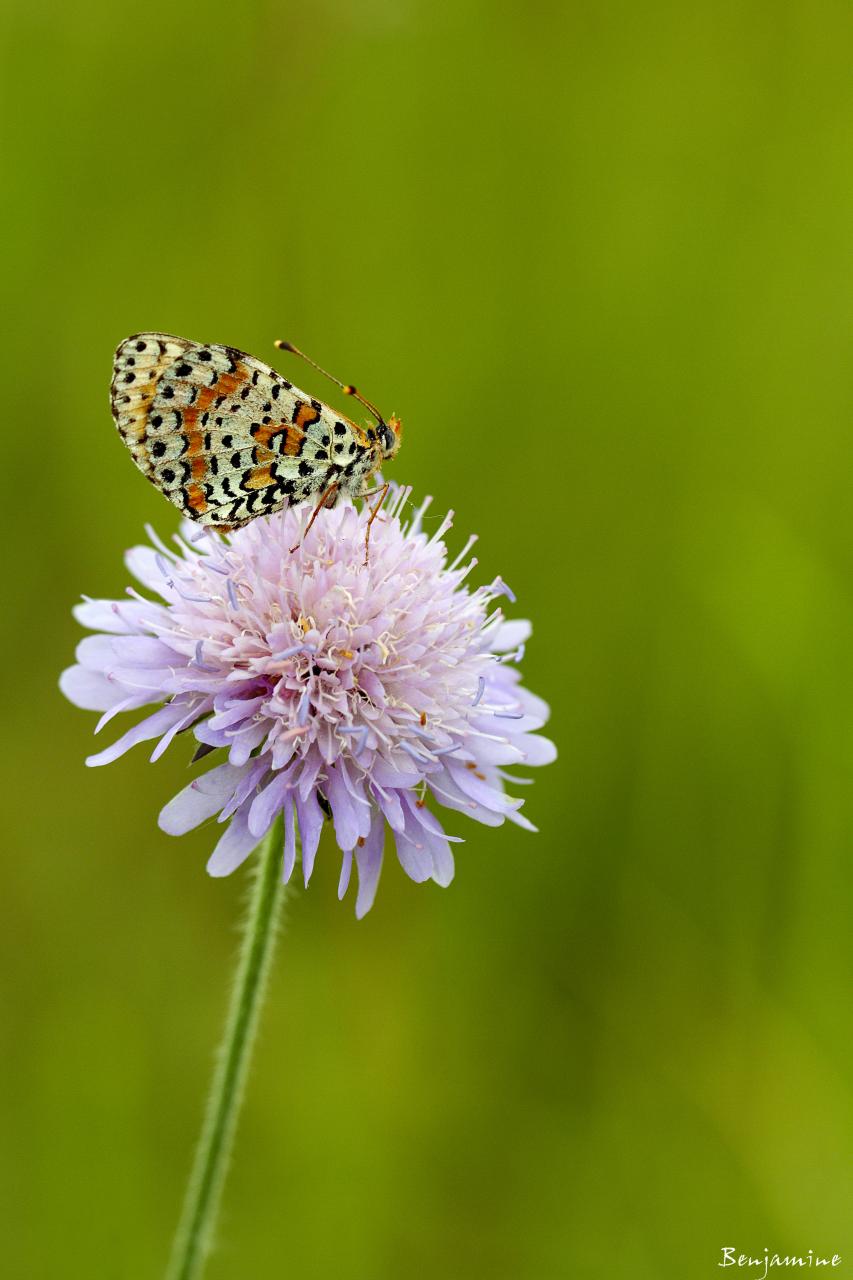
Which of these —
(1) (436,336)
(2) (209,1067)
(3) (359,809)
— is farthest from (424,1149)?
(1) (436,336)

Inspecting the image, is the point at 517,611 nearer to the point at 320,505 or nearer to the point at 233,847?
the point at 320,505

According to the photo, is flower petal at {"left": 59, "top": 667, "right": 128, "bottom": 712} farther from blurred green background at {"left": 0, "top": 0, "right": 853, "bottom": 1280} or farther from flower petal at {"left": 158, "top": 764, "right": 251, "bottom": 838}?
blurred green background at {"left": 0, "top": 0, "right": 853, "bottom": 1280}

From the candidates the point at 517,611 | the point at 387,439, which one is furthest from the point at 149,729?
the point at 517,611

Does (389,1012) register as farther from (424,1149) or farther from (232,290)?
(232,290)

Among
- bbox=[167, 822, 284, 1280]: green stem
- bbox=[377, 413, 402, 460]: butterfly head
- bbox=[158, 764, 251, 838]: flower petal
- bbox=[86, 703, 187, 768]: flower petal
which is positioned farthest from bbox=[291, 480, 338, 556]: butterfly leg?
bbox=[167, 822, 284, 1280]: green stem

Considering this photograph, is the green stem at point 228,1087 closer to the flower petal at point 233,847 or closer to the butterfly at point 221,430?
the flower petal at point 233,847

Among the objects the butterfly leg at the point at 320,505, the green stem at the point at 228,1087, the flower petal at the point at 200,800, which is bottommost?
the green stem at the point at 228,1087

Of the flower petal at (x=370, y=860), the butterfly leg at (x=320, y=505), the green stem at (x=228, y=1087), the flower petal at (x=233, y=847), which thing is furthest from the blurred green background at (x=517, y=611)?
the butterfly leg at (x=320, y=505)
